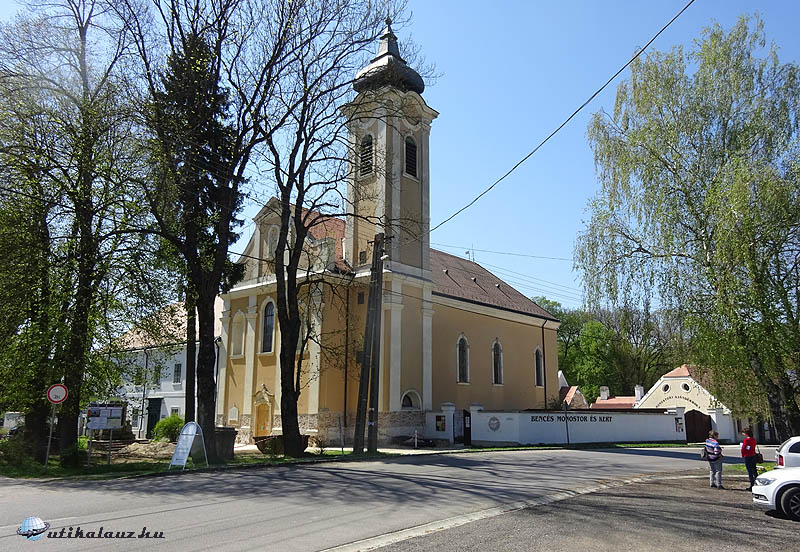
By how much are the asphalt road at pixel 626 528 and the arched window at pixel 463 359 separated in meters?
22.5

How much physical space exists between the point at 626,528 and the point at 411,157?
26.2 m

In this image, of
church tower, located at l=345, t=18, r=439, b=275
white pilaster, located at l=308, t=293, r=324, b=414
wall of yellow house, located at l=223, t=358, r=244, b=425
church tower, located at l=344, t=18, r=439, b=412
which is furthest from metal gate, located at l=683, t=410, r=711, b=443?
wall of yellow house, located at l=223, t=358, r=244, b=425

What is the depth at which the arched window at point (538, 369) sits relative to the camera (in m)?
41.7

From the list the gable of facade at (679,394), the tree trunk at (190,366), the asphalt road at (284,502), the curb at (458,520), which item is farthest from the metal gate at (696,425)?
the tree trunk at (190,366)

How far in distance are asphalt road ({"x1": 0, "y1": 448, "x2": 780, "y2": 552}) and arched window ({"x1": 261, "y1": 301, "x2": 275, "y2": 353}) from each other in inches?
621

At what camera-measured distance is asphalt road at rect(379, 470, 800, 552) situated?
7707mm

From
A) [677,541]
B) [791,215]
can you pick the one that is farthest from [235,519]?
[791,215]

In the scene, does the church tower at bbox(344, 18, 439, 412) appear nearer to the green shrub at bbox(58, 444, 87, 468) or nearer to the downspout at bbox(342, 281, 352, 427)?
the downspout at bbox(342, 281, 352, 427)

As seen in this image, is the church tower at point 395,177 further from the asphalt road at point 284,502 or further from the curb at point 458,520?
the curb at point 458,520

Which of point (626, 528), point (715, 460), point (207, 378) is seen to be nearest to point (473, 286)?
point (207, 378)

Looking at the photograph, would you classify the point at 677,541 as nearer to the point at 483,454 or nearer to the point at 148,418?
the point at 483,454

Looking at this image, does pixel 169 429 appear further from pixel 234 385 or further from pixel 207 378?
pixel 207 378

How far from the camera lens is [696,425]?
127ft

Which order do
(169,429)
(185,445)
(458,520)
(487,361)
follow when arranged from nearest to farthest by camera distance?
(458,520), (185,445), (169,429), (487,361)
